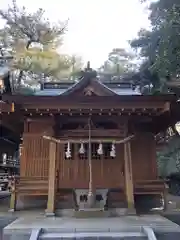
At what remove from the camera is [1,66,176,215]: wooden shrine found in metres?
7.64

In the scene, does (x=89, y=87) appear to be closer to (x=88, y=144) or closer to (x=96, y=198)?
(x=88, y=144)

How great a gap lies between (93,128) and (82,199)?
203 cm

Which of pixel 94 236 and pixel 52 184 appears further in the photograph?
pixel 52 184

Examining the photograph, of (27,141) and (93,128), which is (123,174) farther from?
(27,141)

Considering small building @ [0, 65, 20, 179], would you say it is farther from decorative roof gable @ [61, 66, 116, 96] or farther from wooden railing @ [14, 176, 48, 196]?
wooden railing @ [14, 176, 48, 196]

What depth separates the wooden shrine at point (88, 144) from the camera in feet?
25.1

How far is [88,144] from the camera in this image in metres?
8.61

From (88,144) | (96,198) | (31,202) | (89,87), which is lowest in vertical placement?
(31,202)

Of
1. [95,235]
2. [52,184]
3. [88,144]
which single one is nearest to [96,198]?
[52,184]

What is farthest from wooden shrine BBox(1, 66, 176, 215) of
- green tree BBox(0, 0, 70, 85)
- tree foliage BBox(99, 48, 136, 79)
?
tree foliage BBox(99, 48, 136, 79)

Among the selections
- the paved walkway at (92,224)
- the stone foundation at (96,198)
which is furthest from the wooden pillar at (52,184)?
the stone foundation at (96,198)

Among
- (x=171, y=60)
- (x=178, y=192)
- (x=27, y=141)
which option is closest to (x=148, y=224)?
(x=27, y=141)

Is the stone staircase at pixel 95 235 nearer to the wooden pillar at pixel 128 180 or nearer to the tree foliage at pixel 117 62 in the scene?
the wooden pillar at pixel 128 180

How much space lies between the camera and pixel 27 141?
9211mm
